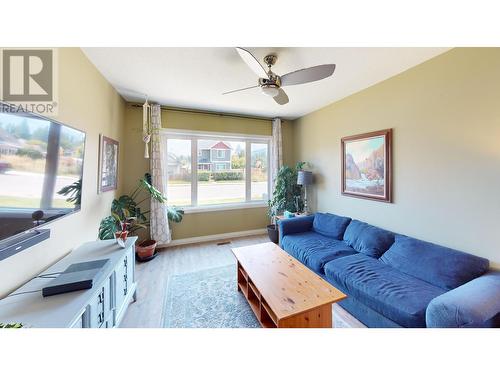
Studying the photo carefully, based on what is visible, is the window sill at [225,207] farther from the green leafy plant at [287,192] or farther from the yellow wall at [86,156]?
the yellow wall at [86,156]

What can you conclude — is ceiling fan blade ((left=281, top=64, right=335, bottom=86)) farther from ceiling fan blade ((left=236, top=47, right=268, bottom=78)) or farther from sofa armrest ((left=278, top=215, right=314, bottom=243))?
sofa armrest ((left=278, top=215, right=314, bottom=243))

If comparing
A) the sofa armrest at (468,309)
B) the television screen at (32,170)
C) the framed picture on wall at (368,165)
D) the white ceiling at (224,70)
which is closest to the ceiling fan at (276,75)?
the white ceiling at (224,70)

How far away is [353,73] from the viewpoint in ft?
7.16

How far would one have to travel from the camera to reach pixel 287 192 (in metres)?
3.68

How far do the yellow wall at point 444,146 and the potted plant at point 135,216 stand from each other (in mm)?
3105

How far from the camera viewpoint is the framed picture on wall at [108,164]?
2.23 meters

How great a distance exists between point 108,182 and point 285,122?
11.6 ft

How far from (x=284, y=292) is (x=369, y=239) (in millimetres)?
1389

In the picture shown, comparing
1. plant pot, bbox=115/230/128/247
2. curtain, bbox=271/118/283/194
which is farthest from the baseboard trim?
plant pot, bbox=115/230/128/247

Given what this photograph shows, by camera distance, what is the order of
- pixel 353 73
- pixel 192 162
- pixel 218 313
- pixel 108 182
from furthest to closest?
1. pixel 192 162
2. pixel 108 182
3. pixel 353 73
4. pixel 218 313
